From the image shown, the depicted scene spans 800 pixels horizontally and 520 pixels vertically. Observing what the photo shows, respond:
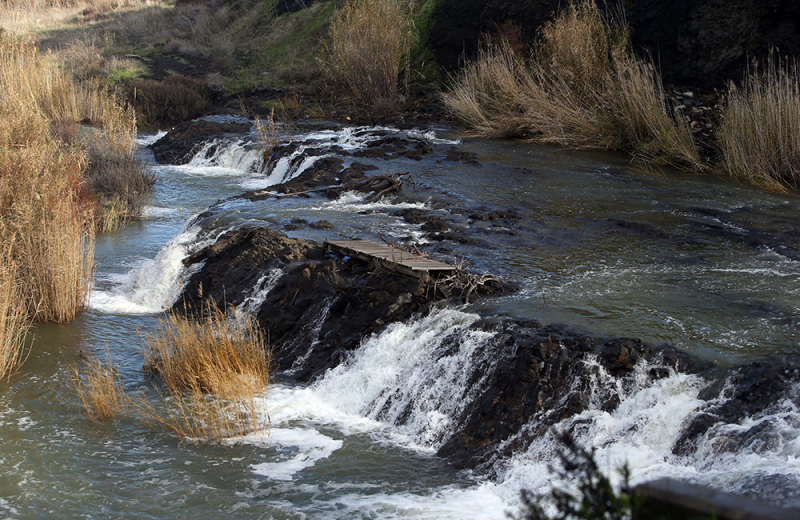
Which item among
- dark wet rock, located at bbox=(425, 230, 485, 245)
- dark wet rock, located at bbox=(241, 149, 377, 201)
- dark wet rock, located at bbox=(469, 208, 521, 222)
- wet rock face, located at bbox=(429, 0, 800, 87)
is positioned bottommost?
dark wet rock, located at bbox=(425, 230, 485, 245)

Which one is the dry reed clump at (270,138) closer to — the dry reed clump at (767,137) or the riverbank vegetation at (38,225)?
the riverbank vegetation at (38,225)

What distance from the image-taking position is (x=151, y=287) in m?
9.75

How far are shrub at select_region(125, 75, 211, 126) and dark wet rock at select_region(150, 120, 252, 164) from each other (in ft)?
11.3

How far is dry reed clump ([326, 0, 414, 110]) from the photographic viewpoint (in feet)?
58.7

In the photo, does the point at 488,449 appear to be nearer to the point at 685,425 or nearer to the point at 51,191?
the point at 685,425

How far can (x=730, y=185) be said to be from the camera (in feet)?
38.1

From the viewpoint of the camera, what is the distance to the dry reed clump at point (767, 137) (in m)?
11.1

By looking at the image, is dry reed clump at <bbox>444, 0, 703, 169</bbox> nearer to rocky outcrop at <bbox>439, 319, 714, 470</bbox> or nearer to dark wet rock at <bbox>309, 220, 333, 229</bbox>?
dark wet rock at <bbox>309, 220, 333, 229</bbox>

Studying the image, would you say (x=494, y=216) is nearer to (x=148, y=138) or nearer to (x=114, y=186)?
(x=114, y=186)

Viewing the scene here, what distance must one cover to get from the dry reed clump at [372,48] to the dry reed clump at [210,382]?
12.7 metres

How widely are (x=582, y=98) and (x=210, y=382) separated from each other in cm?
1144

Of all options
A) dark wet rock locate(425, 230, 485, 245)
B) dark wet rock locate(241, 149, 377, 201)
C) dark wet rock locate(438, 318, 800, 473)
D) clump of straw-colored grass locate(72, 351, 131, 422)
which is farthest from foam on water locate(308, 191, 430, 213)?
clump of straw-colored grass locate(72, 351, 131, 422)

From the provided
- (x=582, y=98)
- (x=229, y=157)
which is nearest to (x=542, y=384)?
(x=582, y=98)

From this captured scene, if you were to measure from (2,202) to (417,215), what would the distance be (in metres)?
5.24
